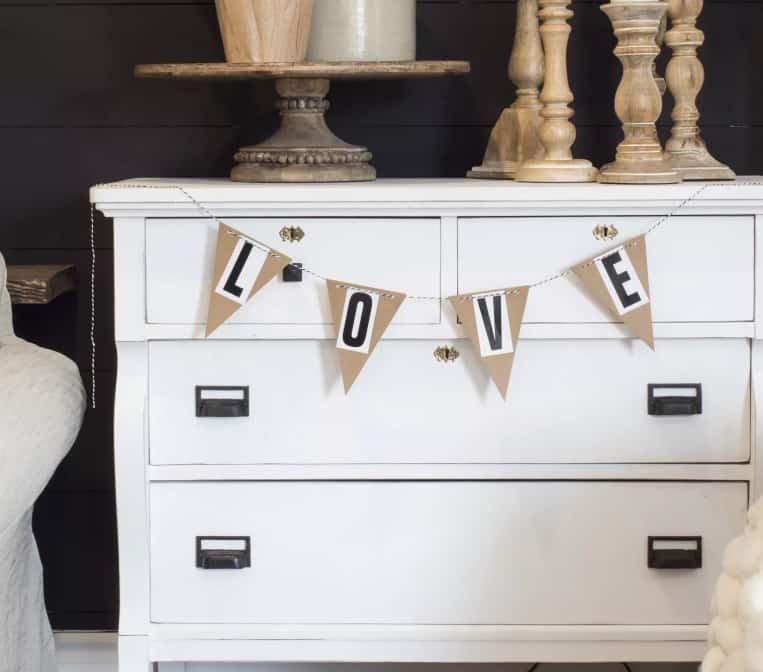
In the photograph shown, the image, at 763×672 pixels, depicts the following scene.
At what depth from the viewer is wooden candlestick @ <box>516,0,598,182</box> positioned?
1851mm

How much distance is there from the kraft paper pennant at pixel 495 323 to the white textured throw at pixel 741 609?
1.84 feet

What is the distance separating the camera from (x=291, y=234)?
174 cm

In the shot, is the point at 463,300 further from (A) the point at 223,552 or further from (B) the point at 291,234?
(A) the point at 223,552

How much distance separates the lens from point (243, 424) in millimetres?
1785

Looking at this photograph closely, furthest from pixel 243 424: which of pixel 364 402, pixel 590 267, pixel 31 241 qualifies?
pixel 31 241

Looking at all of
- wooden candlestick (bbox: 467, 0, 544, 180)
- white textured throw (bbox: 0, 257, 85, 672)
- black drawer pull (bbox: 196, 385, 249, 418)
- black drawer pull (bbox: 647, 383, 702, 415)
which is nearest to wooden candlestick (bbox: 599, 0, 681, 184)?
wooden candlestick (bbox: 467, 0, 544, 180)

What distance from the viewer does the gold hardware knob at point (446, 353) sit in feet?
5.79

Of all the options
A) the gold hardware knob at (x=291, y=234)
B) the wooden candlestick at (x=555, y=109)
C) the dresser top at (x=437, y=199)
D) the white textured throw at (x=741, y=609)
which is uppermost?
the wooden candlestick at (x=555, y=109)

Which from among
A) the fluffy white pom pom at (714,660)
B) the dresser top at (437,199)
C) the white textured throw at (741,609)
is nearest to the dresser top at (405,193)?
the dresser top at (437,199)

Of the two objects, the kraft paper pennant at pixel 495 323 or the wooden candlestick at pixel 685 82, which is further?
the wooden candlestick at pixel 685 82

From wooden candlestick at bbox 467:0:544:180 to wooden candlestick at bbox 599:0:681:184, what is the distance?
192 mm

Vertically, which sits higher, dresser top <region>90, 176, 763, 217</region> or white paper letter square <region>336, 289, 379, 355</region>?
dresser top <region>90, 176, 763, 217</region>

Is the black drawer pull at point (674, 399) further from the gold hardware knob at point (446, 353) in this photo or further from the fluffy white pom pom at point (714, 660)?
the fluffy white pom pom at point (714, 660)

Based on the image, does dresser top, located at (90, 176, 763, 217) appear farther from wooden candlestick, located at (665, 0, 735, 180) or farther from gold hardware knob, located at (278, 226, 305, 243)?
wooden candlestick, located at (665, 0, 735, 180)
